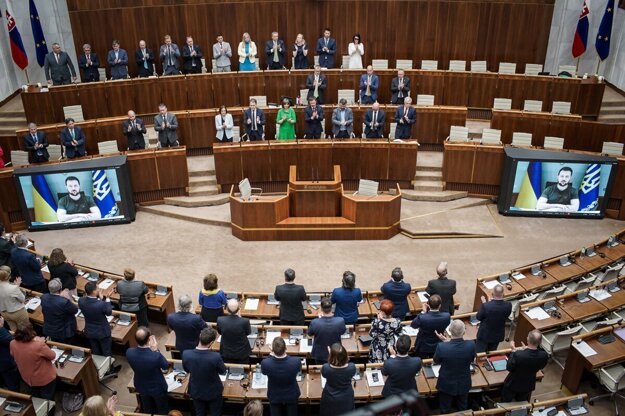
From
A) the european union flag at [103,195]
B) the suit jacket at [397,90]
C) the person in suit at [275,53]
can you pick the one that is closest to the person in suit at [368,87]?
the suit jacket at [397,90]

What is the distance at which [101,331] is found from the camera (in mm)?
7051

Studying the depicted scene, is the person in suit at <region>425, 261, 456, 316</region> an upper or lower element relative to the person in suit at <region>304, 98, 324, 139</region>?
lower

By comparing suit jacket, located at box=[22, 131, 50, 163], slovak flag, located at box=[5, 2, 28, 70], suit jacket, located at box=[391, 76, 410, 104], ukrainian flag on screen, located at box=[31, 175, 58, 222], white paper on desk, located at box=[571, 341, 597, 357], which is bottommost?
white paper on desk, located at box=[571, 341, 597, 357]

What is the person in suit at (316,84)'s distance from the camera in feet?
42.5

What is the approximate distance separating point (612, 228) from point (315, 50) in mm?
8472

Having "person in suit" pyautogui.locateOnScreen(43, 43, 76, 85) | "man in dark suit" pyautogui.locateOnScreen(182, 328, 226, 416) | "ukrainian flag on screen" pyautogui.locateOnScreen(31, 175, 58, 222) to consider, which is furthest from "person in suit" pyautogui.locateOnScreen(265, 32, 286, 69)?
"man in dark suit" pyautogui.locateOnScreen(182, 328, 226, 416)

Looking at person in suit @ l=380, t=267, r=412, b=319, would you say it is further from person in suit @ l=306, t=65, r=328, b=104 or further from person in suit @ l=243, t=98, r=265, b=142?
person in suit @ l=306, t=65, r=328, b=104

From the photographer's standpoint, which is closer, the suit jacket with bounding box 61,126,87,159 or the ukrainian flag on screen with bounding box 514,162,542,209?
the ukrainian flag on screen with bounding box 514,162,542,209

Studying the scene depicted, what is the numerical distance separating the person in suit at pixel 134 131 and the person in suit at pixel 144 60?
8.26 feet

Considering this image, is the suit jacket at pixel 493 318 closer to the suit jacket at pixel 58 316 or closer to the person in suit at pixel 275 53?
the suit jacket at pixel 58 316

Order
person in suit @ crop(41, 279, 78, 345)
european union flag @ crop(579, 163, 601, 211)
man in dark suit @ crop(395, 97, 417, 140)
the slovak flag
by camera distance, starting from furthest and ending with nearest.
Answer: the slovak flag → man in dark suit @ crop(395, 97, 417, 140) → european union flag @ crop(579, 163, 601, 211) → person in suit @ crop(41, 279, 78, 345)

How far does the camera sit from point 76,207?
36.0 ft

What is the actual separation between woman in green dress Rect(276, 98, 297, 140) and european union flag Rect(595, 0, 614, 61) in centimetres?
810

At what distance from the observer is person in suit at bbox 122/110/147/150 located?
11.5m
